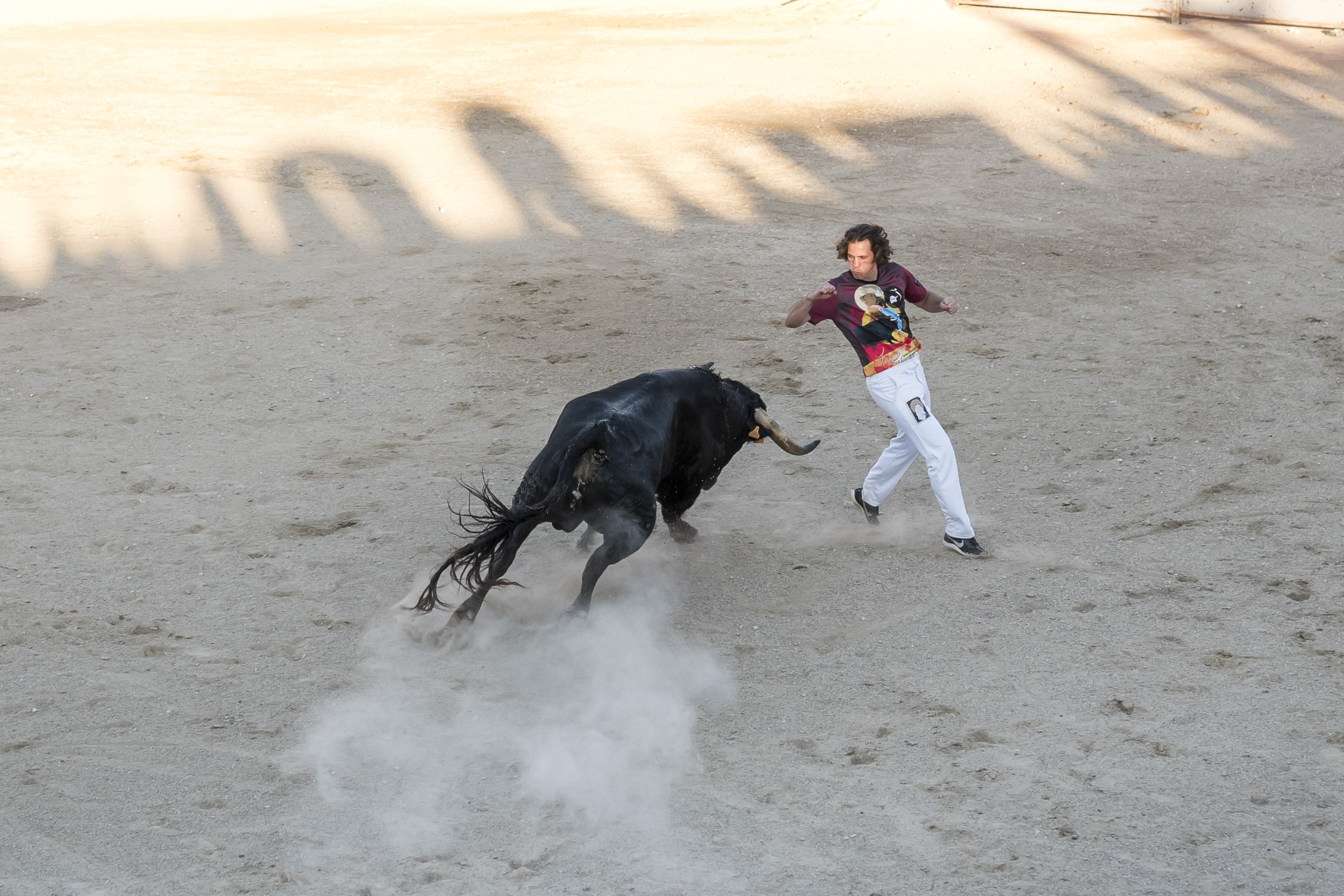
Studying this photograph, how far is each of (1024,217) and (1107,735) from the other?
7458 mm

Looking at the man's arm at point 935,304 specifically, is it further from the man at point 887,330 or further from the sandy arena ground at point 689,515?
the sandy arena ground at point 689,515

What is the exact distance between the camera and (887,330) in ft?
19.4

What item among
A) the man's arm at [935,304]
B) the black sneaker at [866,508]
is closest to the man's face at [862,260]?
the man's arm at [935,304]

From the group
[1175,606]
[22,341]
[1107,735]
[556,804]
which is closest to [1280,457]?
[1175,606]

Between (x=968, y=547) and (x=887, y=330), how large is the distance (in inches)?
45.0

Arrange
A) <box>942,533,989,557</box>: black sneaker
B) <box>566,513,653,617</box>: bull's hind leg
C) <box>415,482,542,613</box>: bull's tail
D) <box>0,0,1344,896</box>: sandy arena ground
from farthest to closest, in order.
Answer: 1. <box>942,533,989,557</box>: black sneaker
2. <box>566,513,653,617</box>: bull's hind leg
3. <box>415,482,542,613</box>: bull's tail
4. <box>0,0,1344,896</box>: sandy arena ground

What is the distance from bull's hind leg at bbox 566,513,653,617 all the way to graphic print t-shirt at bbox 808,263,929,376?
1384 mm

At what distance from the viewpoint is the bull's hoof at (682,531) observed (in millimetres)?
6324

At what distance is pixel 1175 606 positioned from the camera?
559 centimetres

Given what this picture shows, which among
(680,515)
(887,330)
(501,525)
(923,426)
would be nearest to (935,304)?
(887,330)

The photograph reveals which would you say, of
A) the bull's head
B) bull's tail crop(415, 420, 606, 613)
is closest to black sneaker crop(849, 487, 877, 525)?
the bull's head

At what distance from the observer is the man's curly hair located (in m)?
5.82

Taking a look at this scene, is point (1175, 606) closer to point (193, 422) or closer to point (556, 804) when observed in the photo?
point (556, 804)

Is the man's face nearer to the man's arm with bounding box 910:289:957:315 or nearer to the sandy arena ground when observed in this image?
the man's arm with bounding box 910:289:957:315
